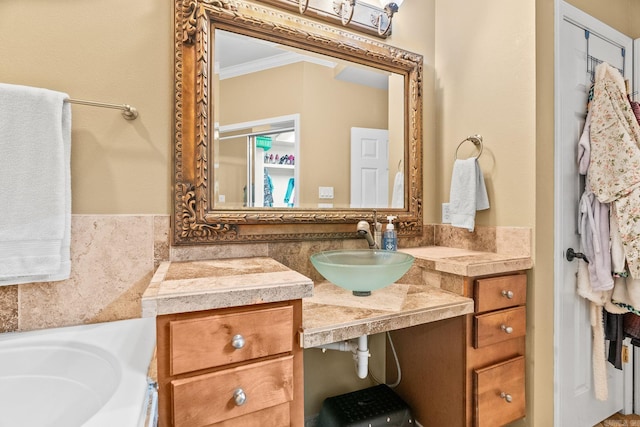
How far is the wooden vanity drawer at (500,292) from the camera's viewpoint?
1.21 m

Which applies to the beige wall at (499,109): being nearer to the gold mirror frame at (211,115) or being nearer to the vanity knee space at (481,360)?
the vanity knee space at (481,360)

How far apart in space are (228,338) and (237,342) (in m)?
0.03

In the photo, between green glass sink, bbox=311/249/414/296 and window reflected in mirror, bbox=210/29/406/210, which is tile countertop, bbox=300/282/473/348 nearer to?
green glass sink, bbox=311/249/414/296

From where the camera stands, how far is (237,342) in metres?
0.78

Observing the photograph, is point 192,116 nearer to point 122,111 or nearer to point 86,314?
point 122,111

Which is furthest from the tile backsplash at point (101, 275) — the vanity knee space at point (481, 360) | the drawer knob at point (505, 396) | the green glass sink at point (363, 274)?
the drawer knob at point (505, 396)

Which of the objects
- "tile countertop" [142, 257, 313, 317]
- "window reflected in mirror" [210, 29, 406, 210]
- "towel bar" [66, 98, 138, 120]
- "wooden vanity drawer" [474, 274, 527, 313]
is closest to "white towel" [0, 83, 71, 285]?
"towel bar" [66, 98, 138, 120]

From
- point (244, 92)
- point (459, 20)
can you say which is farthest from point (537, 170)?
point (244, 92)

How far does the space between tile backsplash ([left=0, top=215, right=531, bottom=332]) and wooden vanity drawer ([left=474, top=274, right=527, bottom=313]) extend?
101cm

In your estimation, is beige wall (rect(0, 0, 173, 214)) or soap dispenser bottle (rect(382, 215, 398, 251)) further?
soap dispenser bottle (rect(382, 215, 398, 251))

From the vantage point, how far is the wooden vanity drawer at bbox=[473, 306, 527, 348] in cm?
120

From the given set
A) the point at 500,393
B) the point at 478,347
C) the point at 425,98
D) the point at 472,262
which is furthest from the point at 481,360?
the point at 425,98

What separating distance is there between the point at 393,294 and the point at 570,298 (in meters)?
0.99

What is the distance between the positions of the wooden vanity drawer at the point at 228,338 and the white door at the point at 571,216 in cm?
131
